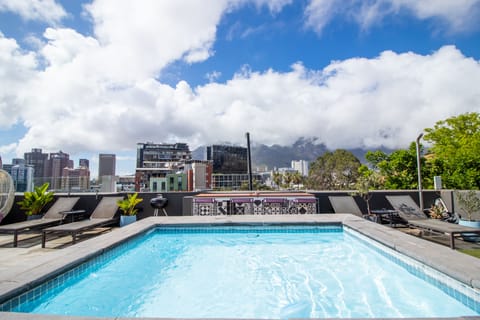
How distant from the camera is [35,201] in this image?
6.84m

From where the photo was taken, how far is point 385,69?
15461mm

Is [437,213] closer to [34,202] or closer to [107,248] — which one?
[107,248]

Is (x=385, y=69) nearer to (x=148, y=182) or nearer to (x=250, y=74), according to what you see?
(x=250, y=74)

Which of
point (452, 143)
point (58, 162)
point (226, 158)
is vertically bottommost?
point (452, 143)

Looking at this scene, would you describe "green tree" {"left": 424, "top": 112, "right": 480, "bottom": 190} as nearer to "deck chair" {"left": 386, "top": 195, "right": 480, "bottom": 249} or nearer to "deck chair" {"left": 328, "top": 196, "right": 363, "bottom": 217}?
"deck chair" {"left": 386, "top": 195, "right": 480, "bottom": 249}

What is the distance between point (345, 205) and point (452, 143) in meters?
19.8

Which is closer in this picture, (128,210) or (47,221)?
(47,221)

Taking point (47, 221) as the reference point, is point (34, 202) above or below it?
above

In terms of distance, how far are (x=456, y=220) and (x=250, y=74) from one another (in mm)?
13125

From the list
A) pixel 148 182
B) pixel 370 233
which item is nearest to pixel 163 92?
pixel 370 233

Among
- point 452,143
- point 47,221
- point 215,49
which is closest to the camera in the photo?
point 47,221

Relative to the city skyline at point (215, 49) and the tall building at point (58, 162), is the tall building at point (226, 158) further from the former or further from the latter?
the city skyline at point (215, 49)

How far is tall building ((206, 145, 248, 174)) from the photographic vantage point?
12088 cm

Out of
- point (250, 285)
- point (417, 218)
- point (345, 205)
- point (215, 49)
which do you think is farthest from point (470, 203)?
point (215, 49)
